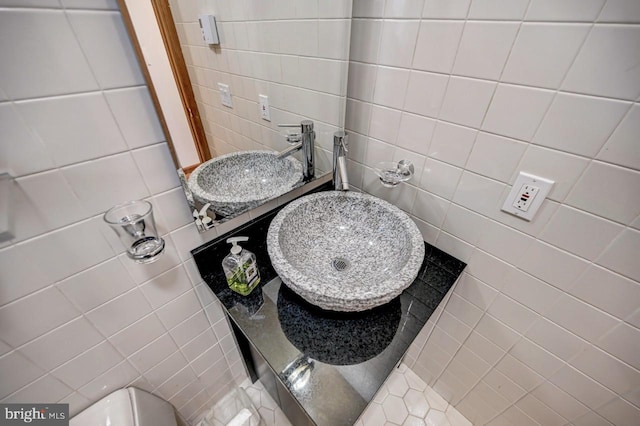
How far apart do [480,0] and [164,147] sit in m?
0.81

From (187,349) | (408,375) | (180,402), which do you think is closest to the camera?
(187,349)

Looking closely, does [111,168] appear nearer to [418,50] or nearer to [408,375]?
[418,50]

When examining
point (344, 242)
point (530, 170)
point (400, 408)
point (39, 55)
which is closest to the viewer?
point (39, 55)

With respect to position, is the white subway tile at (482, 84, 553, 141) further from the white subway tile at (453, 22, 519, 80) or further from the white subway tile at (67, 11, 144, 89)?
the white subway tile at (67, 11, 144, 89)

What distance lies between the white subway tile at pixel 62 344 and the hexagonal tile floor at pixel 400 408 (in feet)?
2.86

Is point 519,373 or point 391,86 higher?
point 391,86

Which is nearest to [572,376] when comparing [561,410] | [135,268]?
[561,410]

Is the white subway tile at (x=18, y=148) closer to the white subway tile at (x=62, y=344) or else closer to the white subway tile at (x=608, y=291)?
the white subway tile at (x=62, y=344)

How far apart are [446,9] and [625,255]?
2.37 feet

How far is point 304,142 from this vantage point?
0.98m

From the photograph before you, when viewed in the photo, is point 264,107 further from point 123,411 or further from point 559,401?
point 559,401

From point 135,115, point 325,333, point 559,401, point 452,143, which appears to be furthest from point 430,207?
point 135,115

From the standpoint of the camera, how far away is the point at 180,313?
833mm

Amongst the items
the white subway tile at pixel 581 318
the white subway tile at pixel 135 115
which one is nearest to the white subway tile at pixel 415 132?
the white subway tile at pixel 581 318
